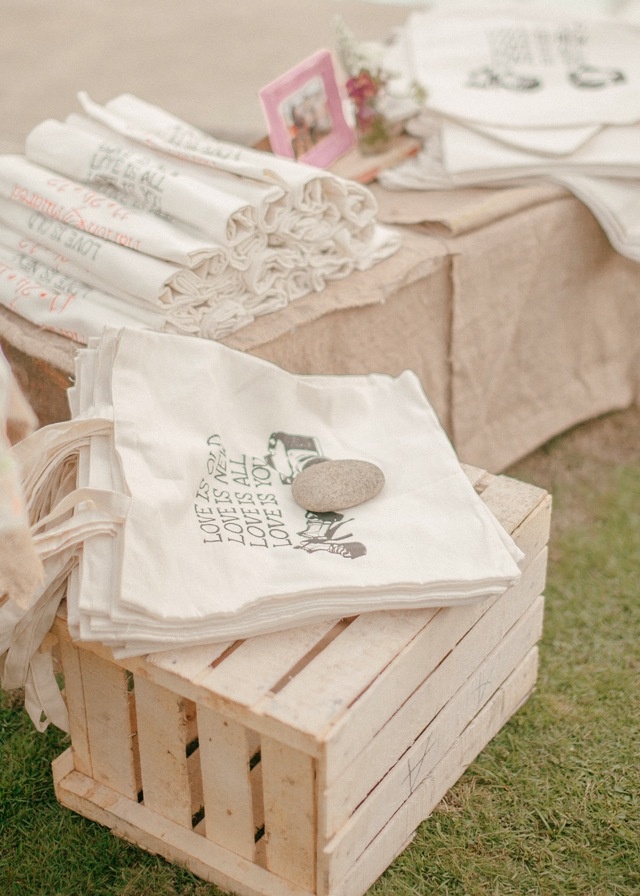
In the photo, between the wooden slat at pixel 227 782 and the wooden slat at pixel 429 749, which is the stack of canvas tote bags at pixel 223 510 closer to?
the wooden slat at pixel 227 782

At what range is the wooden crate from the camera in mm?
1137

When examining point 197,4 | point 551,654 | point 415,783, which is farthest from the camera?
point 197,4

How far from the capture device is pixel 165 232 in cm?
159

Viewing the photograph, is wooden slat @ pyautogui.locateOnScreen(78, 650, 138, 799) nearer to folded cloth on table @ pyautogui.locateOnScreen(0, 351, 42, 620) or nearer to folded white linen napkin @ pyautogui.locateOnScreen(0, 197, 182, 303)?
folded cloth on table @ pyautogui.locateOnScreen(0, 351, 42, 620)

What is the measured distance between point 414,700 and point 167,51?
1.99m

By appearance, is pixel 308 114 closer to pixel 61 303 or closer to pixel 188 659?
pixel 61 303

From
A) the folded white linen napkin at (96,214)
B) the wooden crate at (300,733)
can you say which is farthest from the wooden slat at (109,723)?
the folded white linen napkin at (96,214)

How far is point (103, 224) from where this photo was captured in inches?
64.9

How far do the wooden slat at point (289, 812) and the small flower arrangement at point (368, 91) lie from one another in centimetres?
149

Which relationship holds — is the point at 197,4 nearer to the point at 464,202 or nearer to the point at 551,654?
the point at 464,202

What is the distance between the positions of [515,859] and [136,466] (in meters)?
0.74

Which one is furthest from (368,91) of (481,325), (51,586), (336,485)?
(51,586)

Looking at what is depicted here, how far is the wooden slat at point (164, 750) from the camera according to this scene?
125 cm

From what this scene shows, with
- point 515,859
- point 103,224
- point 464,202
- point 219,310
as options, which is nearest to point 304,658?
point 515,859
